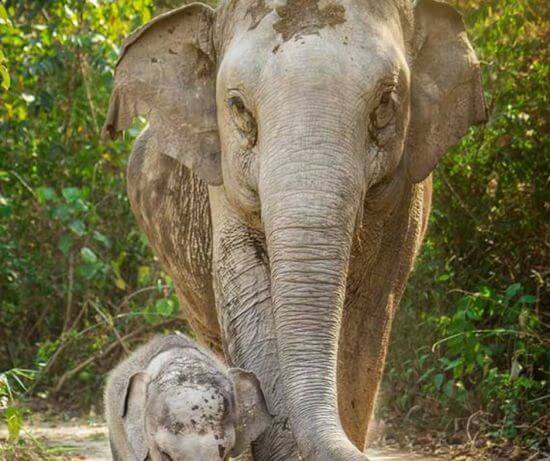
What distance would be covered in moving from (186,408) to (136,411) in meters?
0.37

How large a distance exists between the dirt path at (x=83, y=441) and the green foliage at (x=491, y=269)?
20.1 inches

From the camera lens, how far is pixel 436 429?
10.6 meters

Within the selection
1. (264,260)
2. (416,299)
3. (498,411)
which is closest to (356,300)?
(264,260)

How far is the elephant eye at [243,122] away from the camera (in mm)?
6922

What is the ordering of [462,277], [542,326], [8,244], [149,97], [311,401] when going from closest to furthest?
[311,401], [149,97], [542,326], [462,277], [8,244]

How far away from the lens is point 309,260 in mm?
6406

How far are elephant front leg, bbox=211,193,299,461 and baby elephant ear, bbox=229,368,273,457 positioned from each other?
194 mm

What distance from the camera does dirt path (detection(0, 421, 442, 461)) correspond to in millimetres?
9969

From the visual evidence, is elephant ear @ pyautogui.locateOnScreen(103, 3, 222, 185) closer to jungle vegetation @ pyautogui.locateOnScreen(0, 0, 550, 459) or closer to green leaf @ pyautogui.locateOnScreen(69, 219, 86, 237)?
jungle vegetation @ pyautogui.locateOnScreen(0, 0, 550, 459)

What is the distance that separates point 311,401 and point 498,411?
12.6 feet

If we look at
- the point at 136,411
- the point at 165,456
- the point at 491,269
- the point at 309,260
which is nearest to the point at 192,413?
the point at 165,456

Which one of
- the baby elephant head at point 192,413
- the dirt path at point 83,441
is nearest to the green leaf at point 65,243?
the dirt path at point 83,441

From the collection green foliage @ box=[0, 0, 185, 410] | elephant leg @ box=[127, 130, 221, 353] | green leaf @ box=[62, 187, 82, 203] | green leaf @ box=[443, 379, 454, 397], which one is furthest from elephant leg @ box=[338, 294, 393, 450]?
green leaf @ box=[62, 187, 82, 203]

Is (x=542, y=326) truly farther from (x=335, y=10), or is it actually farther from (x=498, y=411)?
(x=335, y=10)
